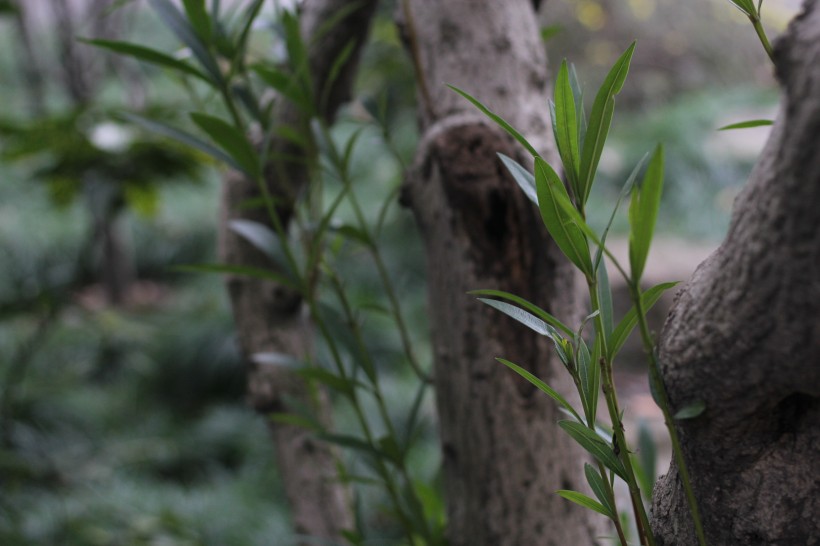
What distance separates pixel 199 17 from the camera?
53cm

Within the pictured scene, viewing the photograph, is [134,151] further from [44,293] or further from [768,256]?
[768,256]

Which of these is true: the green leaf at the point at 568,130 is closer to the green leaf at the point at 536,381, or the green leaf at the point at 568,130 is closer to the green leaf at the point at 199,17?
the green leaf at the point at 536,381

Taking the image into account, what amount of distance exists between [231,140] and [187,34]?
0.09m

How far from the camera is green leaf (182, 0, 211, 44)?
0.52 metres

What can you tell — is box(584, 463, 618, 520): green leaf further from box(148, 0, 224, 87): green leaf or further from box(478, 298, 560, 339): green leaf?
box(148, 0, 224, 87): green leaf

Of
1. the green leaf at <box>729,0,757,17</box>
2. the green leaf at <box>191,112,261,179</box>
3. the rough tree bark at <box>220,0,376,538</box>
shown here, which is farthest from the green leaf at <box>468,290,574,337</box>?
the rough tree bark at <box>220,0,376,538</box>

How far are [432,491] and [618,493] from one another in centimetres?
20

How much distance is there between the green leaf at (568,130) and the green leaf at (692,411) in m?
0.10

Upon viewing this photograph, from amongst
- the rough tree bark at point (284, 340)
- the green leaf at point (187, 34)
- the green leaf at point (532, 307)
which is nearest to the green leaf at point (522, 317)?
the green leaf at point (532, 307)

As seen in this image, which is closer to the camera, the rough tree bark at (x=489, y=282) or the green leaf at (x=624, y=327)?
the green leaf at (x=624, y=327)

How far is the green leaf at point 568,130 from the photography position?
0.32 m

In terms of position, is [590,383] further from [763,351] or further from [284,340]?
[284,340]

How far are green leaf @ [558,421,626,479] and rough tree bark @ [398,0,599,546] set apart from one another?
0.25 metres

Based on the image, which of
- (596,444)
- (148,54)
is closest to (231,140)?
(148,54)
